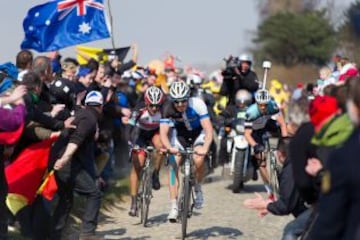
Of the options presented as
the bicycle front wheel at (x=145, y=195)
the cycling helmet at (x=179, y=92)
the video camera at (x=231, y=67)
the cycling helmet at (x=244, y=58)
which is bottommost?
the bicycle front wheel at (x=145, y=195)

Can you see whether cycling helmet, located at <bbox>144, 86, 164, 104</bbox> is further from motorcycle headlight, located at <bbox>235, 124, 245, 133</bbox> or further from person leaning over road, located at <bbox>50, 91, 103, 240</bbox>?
motorcycle headlight, located at <bbox>235, 124, 245, 133</bbox>

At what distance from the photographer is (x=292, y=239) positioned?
7730 millimetres

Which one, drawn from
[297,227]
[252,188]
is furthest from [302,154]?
[252,188]

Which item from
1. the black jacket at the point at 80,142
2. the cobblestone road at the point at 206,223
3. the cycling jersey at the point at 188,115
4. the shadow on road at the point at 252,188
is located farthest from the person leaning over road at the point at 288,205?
the shadow on road at the point at 252,188

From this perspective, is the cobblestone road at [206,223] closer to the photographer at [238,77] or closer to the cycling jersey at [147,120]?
the cycling jersey at [147,120]

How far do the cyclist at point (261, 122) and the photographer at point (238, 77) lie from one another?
245cm

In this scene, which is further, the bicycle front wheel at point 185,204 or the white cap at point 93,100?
the bicycle front wheel at point 185,204

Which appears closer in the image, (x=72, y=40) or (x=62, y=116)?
(x=62, y=116)

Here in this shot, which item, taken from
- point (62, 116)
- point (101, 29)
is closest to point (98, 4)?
point (101, 29)

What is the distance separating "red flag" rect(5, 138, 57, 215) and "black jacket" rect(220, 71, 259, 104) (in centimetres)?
829

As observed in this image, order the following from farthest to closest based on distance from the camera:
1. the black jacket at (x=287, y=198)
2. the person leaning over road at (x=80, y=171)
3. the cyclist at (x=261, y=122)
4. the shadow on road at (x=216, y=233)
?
the cyclist at (x=261, y=122) < the shadow on road at (x=216, y=233) < the person leaning over road at (x=80, y=171) < the black jacket at (x=287, y=198)

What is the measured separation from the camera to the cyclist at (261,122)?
1546 centimetres

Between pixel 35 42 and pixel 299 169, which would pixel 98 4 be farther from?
pixel 299 169

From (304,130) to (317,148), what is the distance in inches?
9.4
